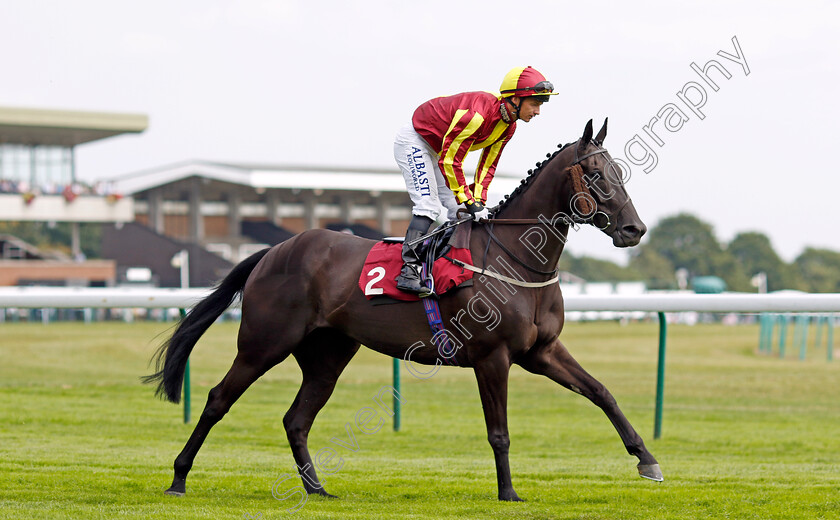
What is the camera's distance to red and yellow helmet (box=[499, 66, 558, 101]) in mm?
4789

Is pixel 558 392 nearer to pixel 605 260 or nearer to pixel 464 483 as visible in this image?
pixel 464 483

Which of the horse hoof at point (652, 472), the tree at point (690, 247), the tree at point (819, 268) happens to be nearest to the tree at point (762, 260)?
the tree at point (819, 268)

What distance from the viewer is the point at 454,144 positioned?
4.80 meters

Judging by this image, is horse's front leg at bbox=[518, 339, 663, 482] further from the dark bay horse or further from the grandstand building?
the grandstand building

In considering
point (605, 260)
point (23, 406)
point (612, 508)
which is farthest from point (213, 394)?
point (605, 260)

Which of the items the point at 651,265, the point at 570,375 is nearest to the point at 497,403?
the point at 570,375

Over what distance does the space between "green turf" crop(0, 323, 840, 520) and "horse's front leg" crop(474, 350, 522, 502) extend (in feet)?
0.58

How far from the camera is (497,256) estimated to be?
4930mm

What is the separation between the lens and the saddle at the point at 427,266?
4.87 meters

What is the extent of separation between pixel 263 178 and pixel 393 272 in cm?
3606

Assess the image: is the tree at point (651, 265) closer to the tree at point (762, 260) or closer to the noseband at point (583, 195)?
the tree at point (762, 260)

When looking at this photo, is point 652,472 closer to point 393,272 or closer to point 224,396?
point 393,272

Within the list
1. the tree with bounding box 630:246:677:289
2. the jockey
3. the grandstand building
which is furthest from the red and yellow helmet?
the tree with bounding box 630:246:677:289

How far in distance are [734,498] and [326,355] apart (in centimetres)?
230
